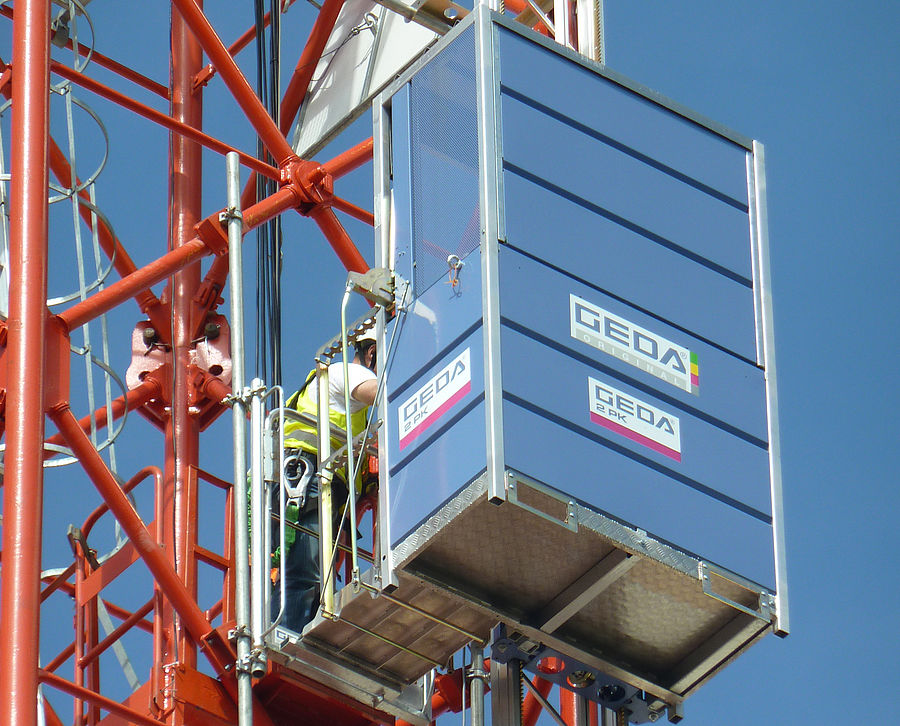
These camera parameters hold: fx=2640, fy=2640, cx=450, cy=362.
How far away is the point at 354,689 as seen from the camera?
17047 millimetres

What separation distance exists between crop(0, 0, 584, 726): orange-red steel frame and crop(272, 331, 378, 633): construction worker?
0.74 m

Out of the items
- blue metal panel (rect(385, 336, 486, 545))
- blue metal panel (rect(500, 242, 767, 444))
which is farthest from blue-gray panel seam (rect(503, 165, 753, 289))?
blue metal panel (rect(385, 336, 486, 545))

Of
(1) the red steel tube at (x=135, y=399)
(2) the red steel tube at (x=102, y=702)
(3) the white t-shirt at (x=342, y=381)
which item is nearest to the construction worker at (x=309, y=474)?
(3) the white t-shirt at (x=342, y=381)

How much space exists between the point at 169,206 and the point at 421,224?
17.2ft

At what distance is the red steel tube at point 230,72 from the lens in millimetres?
20031

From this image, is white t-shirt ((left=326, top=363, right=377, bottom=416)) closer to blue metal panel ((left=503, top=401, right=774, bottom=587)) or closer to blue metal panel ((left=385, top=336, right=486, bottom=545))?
blue metal panel ((left=385, top=336, right=486, bottom=545))

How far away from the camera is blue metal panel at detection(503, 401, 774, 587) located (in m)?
15.5

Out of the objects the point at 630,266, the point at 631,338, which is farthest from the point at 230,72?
the point at 631,338

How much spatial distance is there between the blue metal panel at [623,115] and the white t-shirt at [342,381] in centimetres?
220

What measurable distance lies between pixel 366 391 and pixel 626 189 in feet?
7.21

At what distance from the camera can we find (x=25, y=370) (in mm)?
16828

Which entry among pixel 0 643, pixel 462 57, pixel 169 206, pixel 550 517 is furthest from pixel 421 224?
pixel 169 206

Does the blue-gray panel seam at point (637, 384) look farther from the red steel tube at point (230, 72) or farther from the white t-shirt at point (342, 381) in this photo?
the red steel tube at point (230, 72)

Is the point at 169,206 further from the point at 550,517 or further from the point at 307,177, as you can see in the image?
the point at 550,517
